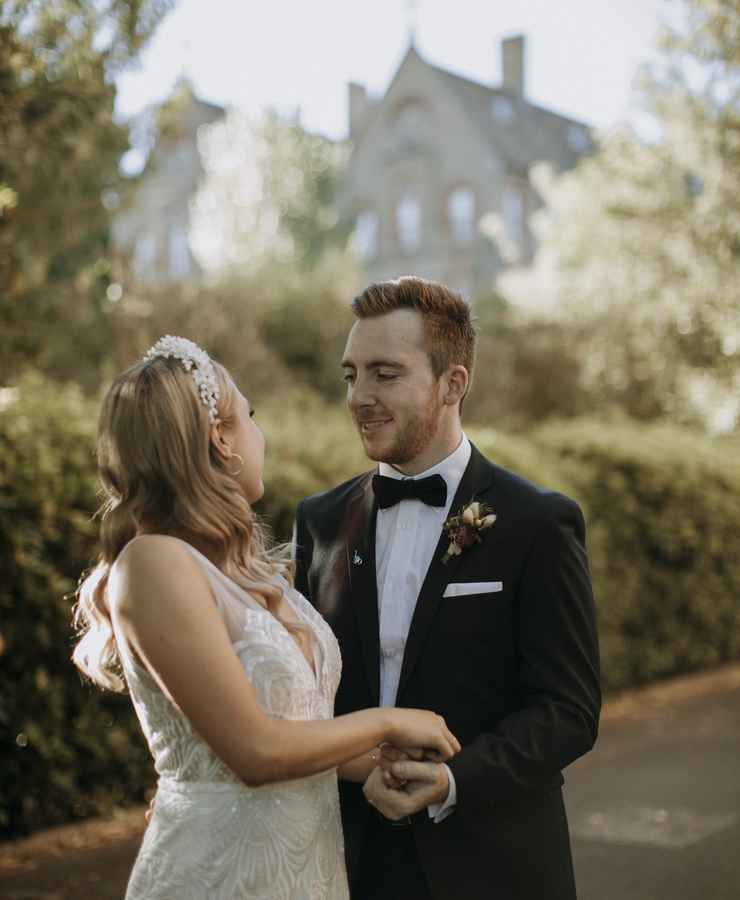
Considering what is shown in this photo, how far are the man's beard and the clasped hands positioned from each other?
88 centimetres

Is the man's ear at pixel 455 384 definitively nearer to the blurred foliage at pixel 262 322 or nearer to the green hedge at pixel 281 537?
the green hedge at pixel 281 537

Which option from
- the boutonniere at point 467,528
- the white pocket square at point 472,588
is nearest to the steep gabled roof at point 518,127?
the boutonniere at point 467,528

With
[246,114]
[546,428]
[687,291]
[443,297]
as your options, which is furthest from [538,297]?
[443,297]

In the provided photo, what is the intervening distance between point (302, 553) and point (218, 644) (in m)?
1.27

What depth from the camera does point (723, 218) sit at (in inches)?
502

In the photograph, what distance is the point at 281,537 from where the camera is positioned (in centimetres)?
727

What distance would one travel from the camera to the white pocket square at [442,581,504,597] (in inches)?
113

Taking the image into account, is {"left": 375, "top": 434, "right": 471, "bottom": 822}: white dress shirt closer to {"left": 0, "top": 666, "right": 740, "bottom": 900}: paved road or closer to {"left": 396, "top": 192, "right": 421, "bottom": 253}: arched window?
{"left": 0, "top": 666, "right": 740, "bottom": 900}: paved road

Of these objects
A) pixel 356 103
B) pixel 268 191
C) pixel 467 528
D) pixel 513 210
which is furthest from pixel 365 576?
pixel 356 103

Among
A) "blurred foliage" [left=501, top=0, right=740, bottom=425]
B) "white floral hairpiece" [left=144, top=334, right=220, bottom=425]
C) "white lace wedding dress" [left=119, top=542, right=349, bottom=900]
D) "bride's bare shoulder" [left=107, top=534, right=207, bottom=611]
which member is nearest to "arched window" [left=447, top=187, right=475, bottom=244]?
"blurred foliage" [left=501, top=0, right=740, bottom=425]

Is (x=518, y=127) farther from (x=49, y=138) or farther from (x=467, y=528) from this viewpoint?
(x=467, y=528)

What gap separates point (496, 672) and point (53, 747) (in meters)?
4.00

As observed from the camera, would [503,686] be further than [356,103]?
No

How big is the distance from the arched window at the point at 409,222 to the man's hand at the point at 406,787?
3433 centimetres
